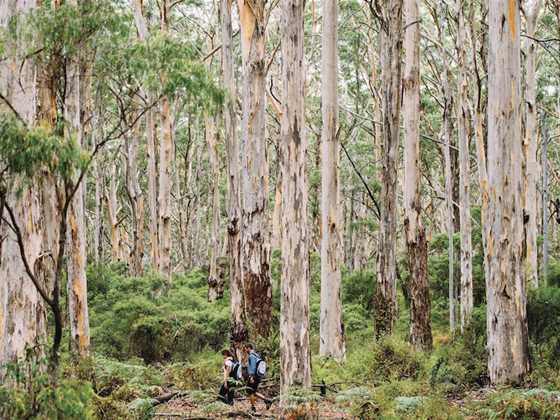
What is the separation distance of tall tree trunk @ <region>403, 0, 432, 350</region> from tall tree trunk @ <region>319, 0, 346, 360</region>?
136 centimetres

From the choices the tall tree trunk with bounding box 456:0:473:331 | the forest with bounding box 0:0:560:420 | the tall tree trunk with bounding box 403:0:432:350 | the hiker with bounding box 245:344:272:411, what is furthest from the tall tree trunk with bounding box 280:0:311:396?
the tall tree trunk with bounding box 456:0:473:331

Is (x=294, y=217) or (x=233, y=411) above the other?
(x=294, y=217)

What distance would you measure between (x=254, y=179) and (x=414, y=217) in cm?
309

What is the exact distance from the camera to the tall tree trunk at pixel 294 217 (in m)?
9.01

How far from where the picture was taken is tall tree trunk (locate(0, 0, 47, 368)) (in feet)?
30.0

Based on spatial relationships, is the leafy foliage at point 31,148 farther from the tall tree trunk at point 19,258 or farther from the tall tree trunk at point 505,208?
the tall tree trunk at point 505,208

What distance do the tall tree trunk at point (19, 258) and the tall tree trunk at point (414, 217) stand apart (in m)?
6.84

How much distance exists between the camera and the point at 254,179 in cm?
1338

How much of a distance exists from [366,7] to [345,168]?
276 inches

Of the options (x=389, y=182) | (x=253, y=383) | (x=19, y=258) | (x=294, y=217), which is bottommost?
(x=253, y=383)

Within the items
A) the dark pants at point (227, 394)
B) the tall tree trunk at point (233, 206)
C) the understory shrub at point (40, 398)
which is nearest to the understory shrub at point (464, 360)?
the dark pants at point (227, 394)

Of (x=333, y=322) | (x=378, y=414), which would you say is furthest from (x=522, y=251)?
(x=333, y=322)

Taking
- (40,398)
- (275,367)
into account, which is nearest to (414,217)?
(275,367)

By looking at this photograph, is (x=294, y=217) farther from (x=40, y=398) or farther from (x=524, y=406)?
(x=40, y=398)
